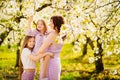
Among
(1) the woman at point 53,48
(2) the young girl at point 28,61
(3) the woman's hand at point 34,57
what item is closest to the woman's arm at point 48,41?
(1) the woman at point 53,48

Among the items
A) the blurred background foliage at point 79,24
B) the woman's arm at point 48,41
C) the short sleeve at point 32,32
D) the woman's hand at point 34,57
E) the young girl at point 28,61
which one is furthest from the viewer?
the blurred background foliage at point 79,24

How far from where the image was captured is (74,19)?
11578 mm

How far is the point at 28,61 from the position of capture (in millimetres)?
8188

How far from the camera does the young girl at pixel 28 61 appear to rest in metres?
8.15

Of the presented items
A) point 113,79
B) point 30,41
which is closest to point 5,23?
point 113,79

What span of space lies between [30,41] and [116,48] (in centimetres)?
308

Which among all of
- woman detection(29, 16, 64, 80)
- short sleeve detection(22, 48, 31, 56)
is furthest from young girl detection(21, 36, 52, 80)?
woman detection(29, 16, 64, 80)

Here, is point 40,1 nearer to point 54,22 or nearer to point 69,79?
point 69,79

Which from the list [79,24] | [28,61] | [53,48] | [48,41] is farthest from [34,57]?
[79,24]

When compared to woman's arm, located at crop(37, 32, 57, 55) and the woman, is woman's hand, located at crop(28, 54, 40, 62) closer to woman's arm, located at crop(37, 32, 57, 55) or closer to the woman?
the woman

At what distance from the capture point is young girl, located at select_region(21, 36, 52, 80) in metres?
8.15

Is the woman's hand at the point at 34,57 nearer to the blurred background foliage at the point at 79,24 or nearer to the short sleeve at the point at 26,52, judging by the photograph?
the short sleeve at the point at 26,52

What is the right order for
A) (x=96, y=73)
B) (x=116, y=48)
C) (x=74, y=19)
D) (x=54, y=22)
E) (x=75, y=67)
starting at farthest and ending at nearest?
(x=75, y=67), (x=96, y=73), (x=74, y=19), (x=116, y=48), (x=54, y=22)

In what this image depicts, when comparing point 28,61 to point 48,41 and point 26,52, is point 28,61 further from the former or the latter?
point 48,41
